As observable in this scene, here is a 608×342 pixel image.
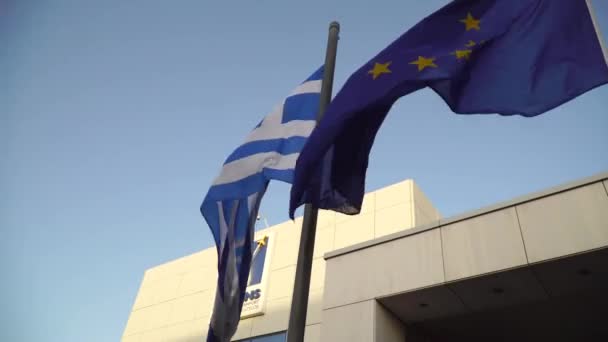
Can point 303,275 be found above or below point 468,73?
below

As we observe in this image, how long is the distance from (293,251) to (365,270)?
717 centimetres

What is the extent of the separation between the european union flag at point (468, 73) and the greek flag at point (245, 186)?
88cm

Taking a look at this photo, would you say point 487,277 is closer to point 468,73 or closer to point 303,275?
point 468,73

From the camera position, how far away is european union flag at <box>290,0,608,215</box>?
5.50 meters

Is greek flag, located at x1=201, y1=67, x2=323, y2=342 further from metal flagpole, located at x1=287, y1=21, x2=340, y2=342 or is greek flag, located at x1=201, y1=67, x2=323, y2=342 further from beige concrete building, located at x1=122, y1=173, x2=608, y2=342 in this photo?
beige concrete building, located at x1=122, y1=173, x2=608, y2=342

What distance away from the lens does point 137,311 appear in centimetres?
2381

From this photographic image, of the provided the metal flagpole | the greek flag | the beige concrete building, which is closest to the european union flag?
the metal flagpole

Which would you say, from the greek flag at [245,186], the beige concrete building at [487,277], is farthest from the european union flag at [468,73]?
the beige concrete building at [487,277]

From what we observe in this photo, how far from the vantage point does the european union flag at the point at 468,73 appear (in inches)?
216

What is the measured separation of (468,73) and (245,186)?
2828 millimetres

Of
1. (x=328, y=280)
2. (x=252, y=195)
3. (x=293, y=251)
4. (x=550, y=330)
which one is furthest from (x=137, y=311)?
(x=252, y=195)

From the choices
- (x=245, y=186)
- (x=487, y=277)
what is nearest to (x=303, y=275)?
(x=245, y=186)

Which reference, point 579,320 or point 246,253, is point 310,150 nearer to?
point 246,253

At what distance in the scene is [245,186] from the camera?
21.2ft
